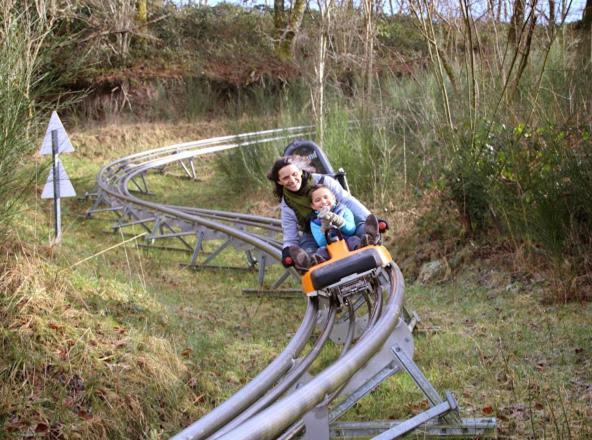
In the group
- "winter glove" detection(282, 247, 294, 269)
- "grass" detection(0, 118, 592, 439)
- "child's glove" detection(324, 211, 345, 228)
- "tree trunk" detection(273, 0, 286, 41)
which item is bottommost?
"grass" detection(0, 118, 592, 439)

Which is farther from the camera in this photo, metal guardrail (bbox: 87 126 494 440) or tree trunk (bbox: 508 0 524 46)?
tree trunk (bbox: 508 0 524 46)

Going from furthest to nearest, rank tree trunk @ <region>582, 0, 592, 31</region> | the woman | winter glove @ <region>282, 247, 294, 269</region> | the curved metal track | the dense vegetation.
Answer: tree trunk @ <region>582, 0, 592, 31</region> → the woman → winter glove @ <region>282, 247, 294, 269</region> → the dense vegetation → the curved metal track

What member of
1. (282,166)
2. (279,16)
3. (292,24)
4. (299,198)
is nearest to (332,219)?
(299,198)

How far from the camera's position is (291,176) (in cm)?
562

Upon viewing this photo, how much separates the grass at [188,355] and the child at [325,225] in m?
0.86

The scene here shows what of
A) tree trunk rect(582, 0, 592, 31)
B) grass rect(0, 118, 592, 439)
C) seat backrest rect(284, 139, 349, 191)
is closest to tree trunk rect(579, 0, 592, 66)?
tree trunk rect(582, 0, 592, 31)

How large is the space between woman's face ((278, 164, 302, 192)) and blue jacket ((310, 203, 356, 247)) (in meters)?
0.26

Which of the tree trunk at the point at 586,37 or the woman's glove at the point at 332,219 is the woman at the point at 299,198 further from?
the tree trunk at the point at 586,37

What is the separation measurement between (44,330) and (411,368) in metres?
2.42

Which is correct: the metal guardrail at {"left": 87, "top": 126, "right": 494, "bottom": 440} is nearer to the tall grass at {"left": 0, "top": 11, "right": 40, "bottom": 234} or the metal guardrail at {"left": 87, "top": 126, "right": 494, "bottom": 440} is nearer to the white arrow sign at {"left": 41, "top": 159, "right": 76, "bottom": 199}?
the white arrow sign at {"left": 41, "top": 159, "right": 76, "bottom": 199}

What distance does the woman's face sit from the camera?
222 inches

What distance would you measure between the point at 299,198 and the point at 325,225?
370 mm

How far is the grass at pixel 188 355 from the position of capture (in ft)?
14.1

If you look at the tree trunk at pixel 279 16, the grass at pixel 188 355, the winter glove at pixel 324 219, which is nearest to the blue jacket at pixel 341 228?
the winter glove at pixel 324 219
